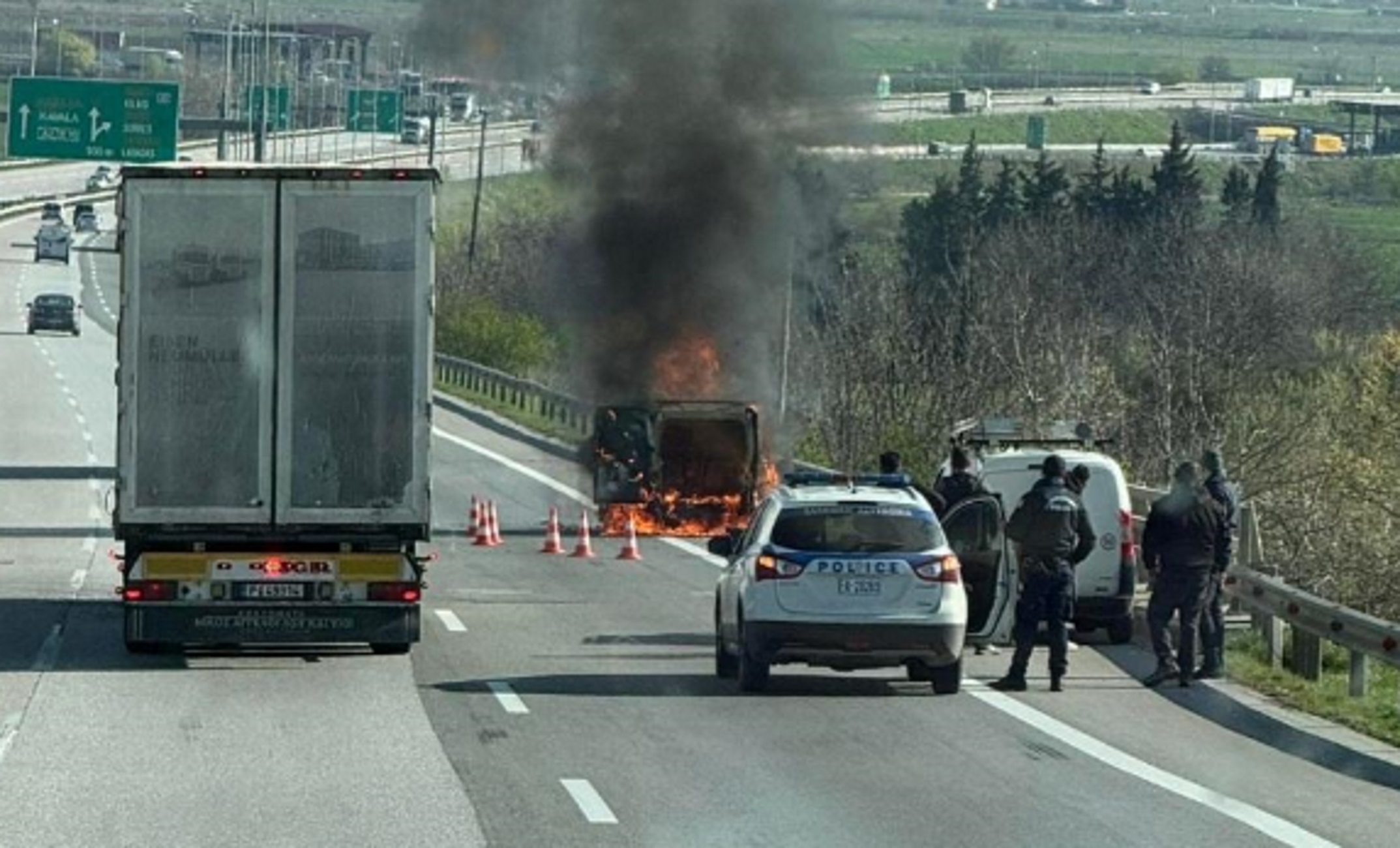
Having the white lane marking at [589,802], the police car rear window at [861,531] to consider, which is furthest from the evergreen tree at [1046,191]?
the white lane marking at [589,802]

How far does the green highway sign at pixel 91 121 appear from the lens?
6869 centimetres

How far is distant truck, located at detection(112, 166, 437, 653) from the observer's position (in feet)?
73.4

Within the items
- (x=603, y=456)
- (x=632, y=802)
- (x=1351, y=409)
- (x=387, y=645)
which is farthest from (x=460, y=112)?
(x=632, y=802)

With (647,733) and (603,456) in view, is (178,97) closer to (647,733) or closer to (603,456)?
(603,456)

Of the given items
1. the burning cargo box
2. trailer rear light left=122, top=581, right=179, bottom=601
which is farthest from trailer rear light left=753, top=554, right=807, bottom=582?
the burning cargo box

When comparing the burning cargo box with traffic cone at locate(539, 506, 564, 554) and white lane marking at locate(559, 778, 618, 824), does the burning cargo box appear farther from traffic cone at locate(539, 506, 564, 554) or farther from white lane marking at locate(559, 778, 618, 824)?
white lane marking at locate(559, 778, 618, 824)

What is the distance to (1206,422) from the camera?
5675 centimetres

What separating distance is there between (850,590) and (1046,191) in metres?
90.4

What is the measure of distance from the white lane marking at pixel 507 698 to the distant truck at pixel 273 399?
4.78 ft

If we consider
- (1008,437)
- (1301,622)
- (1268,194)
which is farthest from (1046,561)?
(1268,194)

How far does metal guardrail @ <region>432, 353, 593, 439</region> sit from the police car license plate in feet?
89.1

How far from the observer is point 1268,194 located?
389ft

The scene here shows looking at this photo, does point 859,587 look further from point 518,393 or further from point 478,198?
point 478,198

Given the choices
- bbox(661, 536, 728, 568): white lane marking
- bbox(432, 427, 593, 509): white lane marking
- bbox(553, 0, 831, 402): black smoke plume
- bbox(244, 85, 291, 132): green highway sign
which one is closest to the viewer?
bbox(661, 536, 728, 568): white lane marking
